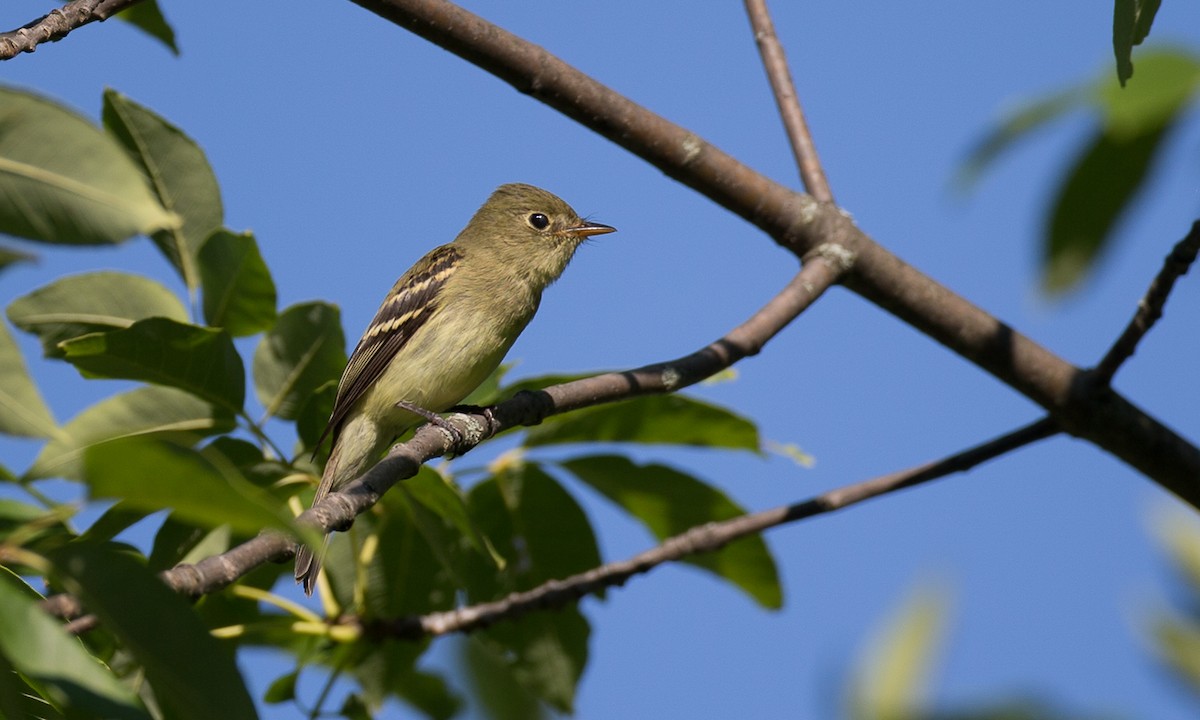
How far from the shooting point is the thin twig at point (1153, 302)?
3.25m

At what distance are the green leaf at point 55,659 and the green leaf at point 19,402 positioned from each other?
57 cm

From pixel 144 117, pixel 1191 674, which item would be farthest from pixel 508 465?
pixel 1191 674

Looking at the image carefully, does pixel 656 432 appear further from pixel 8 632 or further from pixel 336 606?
pixel 8 632

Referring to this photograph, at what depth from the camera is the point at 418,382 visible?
5.59 m

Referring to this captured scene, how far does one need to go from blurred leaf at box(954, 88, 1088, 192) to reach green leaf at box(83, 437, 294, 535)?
110 inches

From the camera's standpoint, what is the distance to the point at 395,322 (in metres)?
6.12

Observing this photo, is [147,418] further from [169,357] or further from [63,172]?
[63,172]

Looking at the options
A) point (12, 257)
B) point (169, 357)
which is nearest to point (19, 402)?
point (12, 257)

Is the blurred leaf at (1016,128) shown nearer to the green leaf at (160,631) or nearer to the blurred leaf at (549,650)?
the blurred leaf at (549,650)

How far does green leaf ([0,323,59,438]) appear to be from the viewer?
2.33 m

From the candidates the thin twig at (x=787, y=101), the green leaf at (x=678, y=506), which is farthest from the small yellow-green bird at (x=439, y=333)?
the thin twig at (x=787, y=101)

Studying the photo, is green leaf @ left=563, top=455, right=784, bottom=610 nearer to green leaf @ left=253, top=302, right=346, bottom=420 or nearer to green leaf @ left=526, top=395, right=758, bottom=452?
green leaf @ left=526, top=395, right=758, bottom=452

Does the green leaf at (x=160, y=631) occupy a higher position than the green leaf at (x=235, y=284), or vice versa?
the green leaf at (x=235, y=284)

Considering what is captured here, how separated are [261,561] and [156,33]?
79.4 inches
